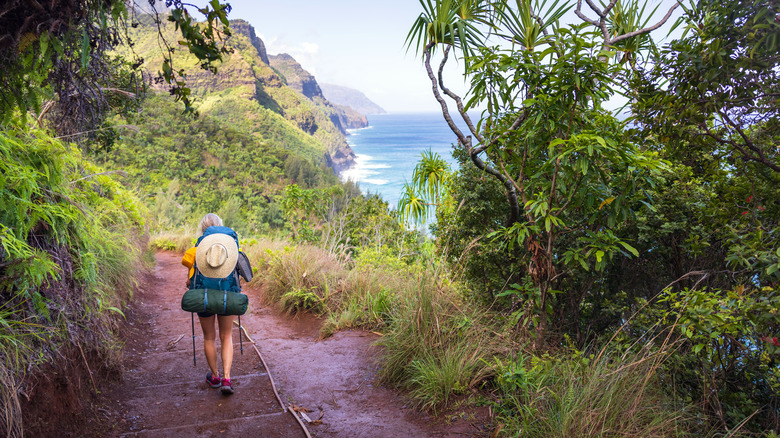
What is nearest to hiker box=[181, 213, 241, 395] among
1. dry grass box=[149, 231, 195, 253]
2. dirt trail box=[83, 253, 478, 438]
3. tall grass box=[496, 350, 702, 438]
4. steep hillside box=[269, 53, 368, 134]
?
dirt trail box=[83, 253, 478, 438]

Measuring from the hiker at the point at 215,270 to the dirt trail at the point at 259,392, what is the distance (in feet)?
0.60

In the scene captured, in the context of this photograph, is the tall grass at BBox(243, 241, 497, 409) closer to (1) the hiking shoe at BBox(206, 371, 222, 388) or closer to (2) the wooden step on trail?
(2) the wooden step on trail

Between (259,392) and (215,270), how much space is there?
1.10m

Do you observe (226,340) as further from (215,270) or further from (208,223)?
(208,223)

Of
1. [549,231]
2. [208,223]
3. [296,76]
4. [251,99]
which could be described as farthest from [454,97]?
[296,76]

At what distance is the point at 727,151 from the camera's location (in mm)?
3109

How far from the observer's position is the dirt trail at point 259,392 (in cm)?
333

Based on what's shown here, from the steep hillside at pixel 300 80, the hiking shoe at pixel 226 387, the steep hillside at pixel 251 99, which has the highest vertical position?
the steep hillside at pixel 300 80

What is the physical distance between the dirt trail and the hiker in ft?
0.60

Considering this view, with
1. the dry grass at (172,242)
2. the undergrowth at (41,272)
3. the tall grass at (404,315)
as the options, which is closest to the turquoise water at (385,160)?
the dry grass at (172,242)

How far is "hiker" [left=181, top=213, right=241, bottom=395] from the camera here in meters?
3.79

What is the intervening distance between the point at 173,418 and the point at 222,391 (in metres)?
0.44

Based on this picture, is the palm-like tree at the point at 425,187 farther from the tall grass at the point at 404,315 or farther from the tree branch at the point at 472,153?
the tree branch at the point at 472,153

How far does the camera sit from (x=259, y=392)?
4.00m
